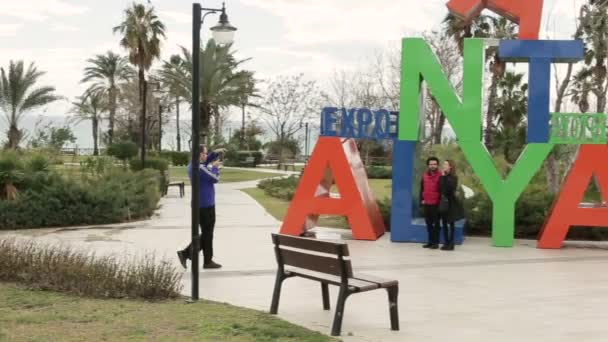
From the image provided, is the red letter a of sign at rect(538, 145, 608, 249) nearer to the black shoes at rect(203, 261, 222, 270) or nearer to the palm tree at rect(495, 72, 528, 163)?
the black shoes at rect(203, 261, 222, 270)

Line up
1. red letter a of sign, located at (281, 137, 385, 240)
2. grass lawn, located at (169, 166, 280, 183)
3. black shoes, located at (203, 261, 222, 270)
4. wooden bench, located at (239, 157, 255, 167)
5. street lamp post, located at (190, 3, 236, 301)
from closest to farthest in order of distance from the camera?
1. street lamp post, located at (190, 3, 236, 301)
2. black shoes, located at (203, 261, 222, 270)
3. red letter a of sign, located at (281, 137, 385, 240)
4. grass lawn, located at (169, 166, 280, 183)
5. wooden bench, located at (239, 157, 255, 167)

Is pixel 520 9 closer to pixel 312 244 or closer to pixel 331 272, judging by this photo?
pixel 312 244

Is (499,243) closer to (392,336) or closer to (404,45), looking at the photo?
(404,45)

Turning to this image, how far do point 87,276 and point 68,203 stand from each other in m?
8.95

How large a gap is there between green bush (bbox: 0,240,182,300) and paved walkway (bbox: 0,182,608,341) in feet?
2.54

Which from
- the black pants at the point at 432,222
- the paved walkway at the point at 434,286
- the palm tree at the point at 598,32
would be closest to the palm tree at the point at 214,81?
the palm tree at the point at 598,32

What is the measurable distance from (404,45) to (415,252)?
395 centimetres

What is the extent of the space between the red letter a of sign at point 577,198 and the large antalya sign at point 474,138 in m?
0.02

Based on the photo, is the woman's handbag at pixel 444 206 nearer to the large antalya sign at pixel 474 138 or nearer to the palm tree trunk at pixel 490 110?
the large antalya sign at pixel 474 138

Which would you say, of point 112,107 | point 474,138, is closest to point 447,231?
point 474,138

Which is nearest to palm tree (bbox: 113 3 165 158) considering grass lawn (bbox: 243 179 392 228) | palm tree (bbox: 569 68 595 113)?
grass lawn (bbox: 243 179 392 228)

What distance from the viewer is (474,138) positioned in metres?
13.6

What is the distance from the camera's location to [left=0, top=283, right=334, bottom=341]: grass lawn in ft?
19.7

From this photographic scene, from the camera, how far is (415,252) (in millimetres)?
12586
